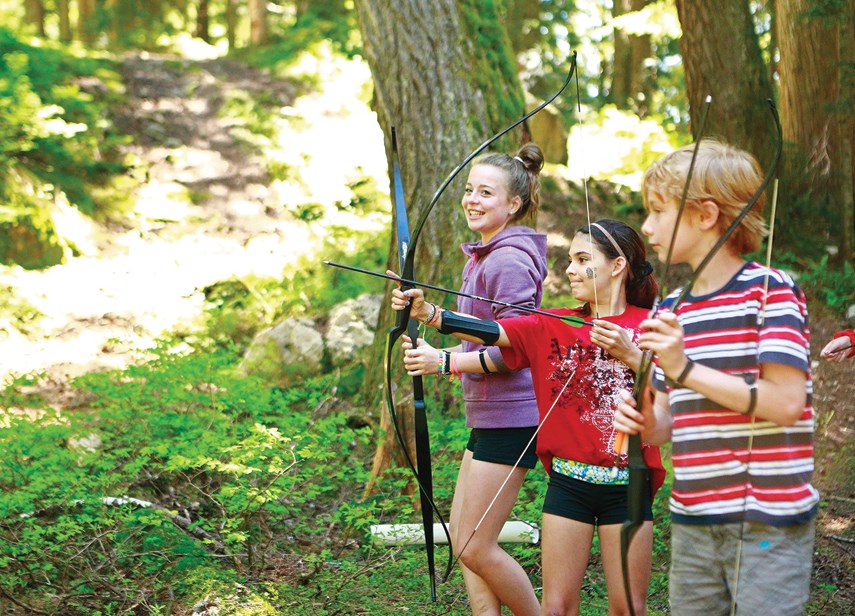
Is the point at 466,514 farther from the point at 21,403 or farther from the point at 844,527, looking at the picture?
the point at 21,403

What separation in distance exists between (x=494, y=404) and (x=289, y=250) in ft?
21.2

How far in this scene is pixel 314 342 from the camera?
6.97 meters

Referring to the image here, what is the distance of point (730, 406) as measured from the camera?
6.17 feet

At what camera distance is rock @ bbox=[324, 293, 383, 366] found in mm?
6773

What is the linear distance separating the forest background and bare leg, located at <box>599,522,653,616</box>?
1116mm

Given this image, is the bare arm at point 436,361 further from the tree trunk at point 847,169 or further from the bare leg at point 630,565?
the tree trunk at point 847,169

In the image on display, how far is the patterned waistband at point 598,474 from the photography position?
2615 millimetres

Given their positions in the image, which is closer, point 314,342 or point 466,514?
point 466,514

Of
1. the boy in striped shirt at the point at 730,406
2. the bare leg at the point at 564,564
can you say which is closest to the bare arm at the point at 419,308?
the bare leg at the point at 564,564

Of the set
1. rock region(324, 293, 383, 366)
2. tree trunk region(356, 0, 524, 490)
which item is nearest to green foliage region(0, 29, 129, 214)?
rock region(324, 293, 383, 366)

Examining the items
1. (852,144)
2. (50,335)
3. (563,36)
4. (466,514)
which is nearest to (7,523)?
(466,514)

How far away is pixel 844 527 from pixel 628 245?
2.54 metres

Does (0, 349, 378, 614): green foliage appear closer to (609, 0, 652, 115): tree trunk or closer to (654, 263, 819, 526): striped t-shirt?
(654, 263, 819, 526): striped t-shirt

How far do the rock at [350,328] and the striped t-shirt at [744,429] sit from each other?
4826 millimetres
